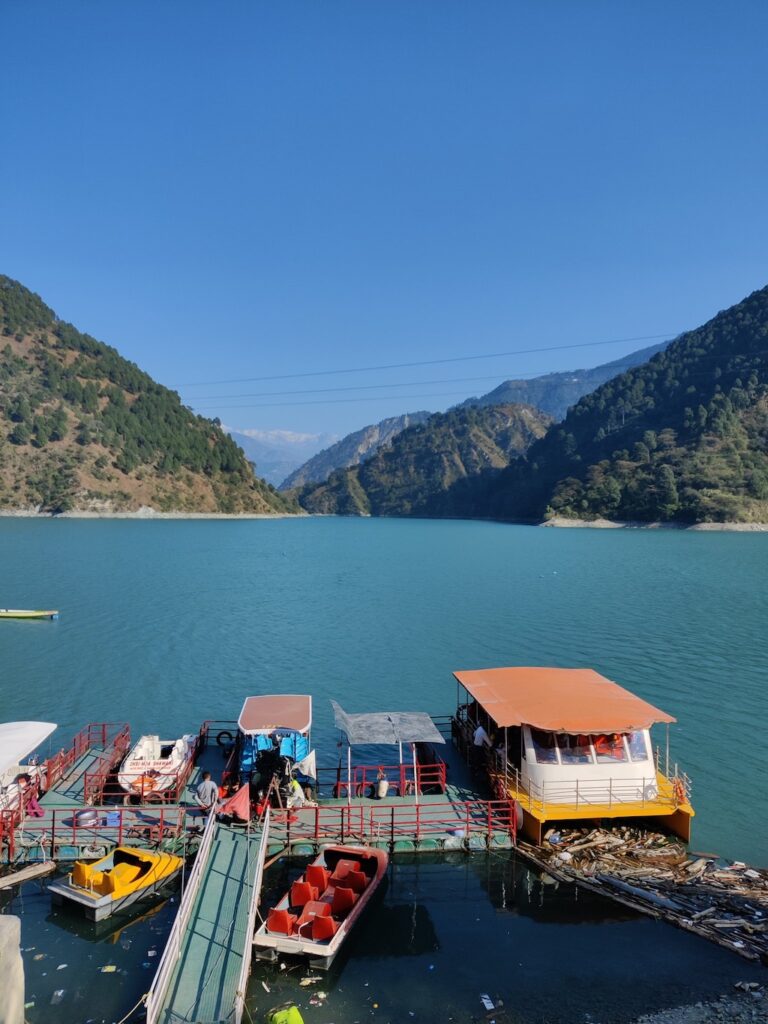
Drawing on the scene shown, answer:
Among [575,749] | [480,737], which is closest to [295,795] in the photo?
[480,737]

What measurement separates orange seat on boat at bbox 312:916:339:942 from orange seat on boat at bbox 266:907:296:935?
18.4 inches

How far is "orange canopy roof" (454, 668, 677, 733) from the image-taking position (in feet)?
63.6

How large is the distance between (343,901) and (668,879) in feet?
26.9

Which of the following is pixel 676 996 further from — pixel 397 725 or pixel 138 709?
pixel 138 709

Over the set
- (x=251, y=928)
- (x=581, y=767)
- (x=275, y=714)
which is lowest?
(x=251, y=928)

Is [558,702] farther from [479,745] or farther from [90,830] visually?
[90,830]

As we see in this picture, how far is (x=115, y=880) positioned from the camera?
1567cm

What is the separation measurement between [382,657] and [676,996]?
33.0 meters

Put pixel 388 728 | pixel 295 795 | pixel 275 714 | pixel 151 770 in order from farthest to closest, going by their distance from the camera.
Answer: pixel 275 714 → pixel 151 770 → pixel 388 728 → pixel 295 795

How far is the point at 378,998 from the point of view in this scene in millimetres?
12961

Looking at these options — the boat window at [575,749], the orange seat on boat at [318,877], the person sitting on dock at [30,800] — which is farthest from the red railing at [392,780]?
the person sitting on dock at [30,800]

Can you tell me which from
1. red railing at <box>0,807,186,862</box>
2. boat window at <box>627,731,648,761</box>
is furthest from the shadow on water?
boat window at <box>627,731,648,761</box>

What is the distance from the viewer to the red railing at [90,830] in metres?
17.5

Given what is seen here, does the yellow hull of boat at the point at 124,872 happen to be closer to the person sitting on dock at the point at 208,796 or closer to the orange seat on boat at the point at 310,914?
the person sitting on dock at the point at 208,796
